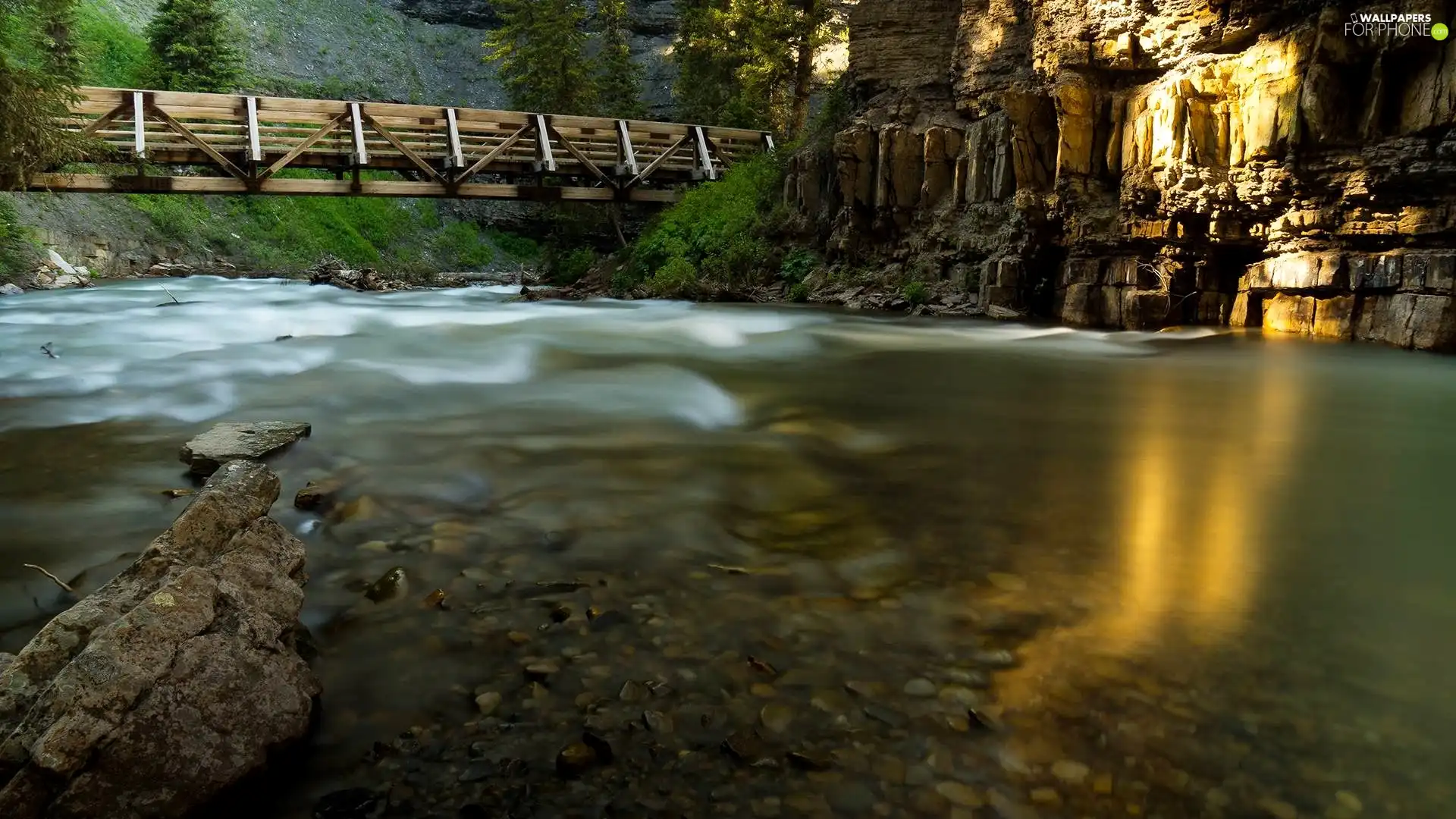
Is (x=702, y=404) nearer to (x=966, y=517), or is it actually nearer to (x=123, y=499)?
(x=966, y=517)

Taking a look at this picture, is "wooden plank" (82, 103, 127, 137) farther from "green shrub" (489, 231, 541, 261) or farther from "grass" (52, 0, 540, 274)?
"green shrub" (489, 231, 541, 261)

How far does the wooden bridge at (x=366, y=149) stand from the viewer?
15.9 meters

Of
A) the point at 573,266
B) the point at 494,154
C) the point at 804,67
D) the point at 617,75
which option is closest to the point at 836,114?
the point at 804,67

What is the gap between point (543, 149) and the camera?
19641mm

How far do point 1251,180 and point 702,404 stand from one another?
7.70m

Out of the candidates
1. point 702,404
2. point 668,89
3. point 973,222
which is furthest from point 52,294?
point 668,89

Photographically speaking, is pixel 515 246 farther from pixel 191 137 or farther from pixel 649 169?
pixel 191 137

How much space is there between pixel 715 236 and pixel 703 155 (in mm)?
3551

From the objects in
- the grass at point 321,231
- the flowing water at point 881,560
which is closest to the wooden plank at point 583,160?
the grass at point 321,231

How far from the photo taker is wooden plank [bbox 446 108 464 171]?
18.6 meters

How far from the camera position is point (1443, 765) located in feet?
6.17

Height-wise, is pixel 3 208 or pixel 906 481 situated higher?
pixel 3 208

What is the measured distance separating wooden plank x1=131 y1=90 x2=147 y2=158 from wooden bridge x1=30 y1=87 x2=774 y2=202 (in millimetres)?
26

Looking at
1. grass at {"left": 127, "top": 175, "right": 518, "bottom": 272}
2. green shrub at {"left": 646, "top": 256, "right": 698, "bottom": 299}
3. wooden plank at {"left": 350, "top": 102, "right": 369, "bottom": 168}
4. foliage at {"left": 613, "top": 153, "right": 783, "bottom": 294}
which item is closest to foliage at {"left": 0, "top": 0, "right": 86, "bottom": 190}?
wooden plank at {"left": 350, "top": 102, "right": 369, "bottom": 168}
